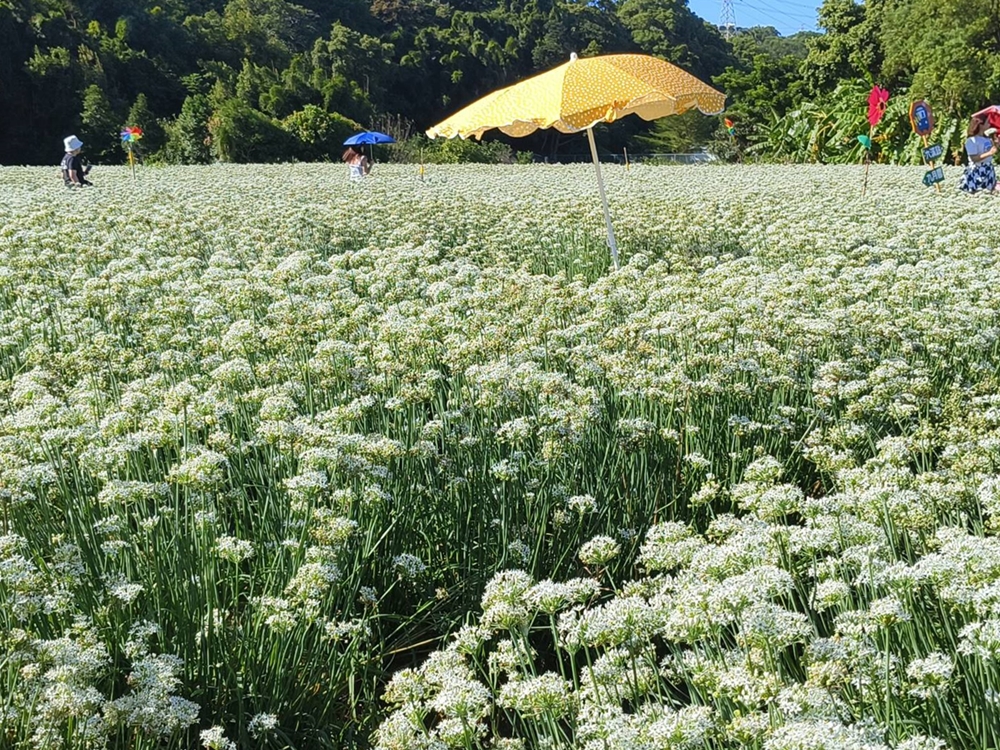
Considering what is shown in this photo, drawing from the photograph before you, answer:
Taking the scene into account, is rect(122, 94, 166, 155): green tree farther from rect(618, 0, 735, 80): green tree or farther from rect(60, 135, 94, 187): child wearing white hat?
rect(618, 0, 735, 80): green tree

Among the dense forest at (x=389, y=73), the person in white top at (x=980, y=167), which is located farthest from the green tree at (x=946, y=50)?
the person in white top at (x=980, y=167)

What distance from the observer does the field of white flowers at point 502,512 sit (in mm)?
2188

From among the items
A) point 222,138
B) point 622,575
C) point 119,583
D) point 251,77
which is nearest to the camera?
point 119,583

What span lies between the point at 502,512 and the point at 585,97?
16.9 feet

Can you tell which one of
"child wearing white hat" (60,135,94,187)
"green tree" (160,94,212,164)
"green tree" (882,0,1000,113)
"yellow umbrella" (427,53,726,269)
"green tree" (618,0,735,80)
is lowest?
"child wearing white hat" (60,135,94,187)

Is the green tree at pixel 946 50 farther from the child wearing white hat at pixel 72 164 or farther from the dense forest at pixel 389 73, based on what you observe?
the child wearing white hat at pixel 72 164

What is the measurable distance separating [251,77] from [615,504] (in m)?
52.6

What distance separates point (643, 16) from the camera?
94062 mm

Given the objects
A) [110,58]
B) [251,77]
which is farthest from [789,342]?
[110,58]

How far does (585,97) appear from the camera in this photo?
8.02 meters

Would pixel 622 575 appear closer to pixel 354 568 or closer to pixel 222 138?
pixel 354 568

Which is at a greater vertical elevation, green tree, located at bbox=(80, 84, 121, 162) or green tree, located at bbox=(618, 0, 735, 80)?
green tree, located at bbox=(618, 0, 735, 80)

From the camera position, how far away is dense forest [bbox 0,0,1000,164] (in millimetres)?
32188

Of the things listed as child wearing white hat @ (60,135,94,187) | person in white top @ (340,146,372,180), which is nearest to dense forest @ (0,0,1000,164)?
person in white top @ (340,146,372,180)
